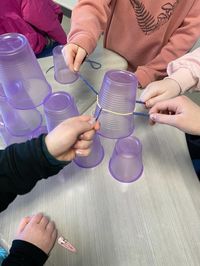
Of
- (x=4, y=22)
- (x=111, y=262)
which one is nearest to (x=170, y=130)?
(x=111, y=262)

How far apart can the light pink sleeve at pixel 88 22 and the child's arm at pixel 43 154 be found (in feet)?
0.85

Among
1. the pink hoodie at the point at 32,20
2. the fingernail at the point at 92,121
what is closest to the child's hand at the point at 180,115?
the fingernail at the point at 92,121

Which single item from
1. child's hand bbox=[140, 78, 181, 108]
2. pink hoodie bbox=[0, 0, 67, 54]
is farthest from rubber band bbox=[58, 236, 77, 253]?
pink hoodie bbox=[0, 0, 67, 54]

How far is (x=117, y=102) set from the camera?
0.47 m

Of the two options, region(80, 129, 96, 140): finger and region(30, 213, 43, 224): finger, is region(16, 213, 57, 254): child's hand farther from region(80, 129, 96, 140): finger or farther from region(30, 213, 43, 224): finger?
region(80, 129, 96, 140): finger

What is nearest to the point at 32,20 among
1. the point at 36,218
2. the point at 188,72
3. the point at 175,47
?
the point at 175,47

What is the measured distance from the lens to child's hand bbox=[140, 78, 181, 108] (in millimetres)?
573

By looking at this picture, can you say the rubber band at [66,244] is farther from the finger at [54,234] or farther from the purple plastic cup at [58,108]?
the purple plastic cup at [58,108]

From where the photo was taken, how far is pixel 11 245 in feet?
1.59

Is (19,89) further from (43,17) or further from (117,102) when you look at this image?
(43,17)

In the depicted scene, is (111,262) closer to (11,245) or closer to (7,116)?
(11,245)

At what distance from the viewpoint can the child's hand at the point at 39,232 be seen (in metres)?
0.49

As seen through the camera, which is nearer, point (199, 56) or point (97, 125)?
point (97, 125)

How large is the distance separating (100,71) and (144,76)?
13 cm
